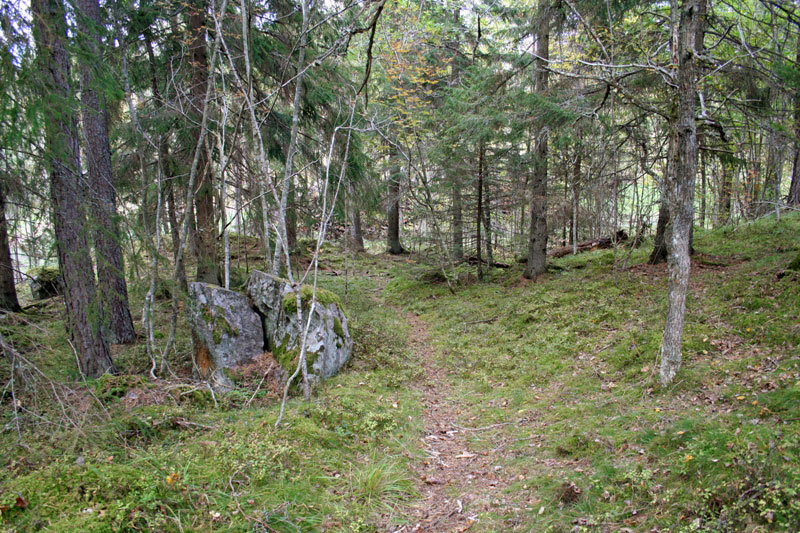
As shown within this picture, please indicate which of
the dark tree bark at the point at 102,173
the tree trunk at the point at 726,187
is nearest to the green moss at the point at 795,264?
the tree trunk at the point at 726,187

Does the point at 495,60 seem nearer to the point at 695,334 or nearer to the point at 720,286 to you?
the point at 720,286

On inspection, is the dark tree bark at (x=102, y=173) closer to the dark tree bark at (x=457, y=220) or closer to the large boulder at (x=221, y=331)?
the large boulder at (x=221, y=331)

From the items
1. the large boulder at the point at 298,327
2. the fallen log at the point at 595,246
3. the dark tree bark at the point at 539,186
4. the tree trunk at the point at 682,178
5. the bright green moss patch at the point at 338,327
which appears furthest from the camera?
the fallen log at the point at 595,246

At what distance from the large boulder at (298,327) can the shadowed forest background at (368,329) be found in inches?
1.8

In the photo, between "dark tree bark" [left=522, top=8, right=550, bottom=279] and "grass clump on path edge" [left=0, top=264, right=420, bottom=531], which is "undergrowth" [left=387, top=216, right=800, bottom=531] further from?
"dark tree bark" [left=522, top=8, right=550, bottom=279]

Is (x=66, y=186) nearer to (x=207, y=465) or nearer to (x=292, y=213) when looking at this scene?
(x=207, y=465)

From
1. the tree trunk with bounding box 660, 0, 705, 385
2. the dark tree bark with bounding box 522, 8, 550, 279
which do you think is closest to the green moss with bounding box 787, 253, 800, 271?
the tree trunk with bounding box 660, 0, 705, 385

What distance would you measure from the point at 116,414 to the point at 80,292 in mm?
1831

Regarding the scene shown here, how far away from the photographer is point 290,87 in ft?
33.3

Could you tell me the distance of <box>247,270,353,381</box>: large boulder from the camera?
6.77m

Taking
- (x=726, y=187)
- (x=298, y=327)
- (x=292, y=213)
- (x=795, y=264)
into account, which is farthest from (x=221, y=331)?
(x=726, y=187)

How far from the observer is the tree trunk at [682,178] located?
473 centimetres

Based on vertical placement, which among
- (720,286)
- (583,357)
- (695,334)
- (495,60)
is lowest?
(583,357)

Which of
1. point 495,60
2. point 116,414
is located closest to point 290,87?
point 495,60
